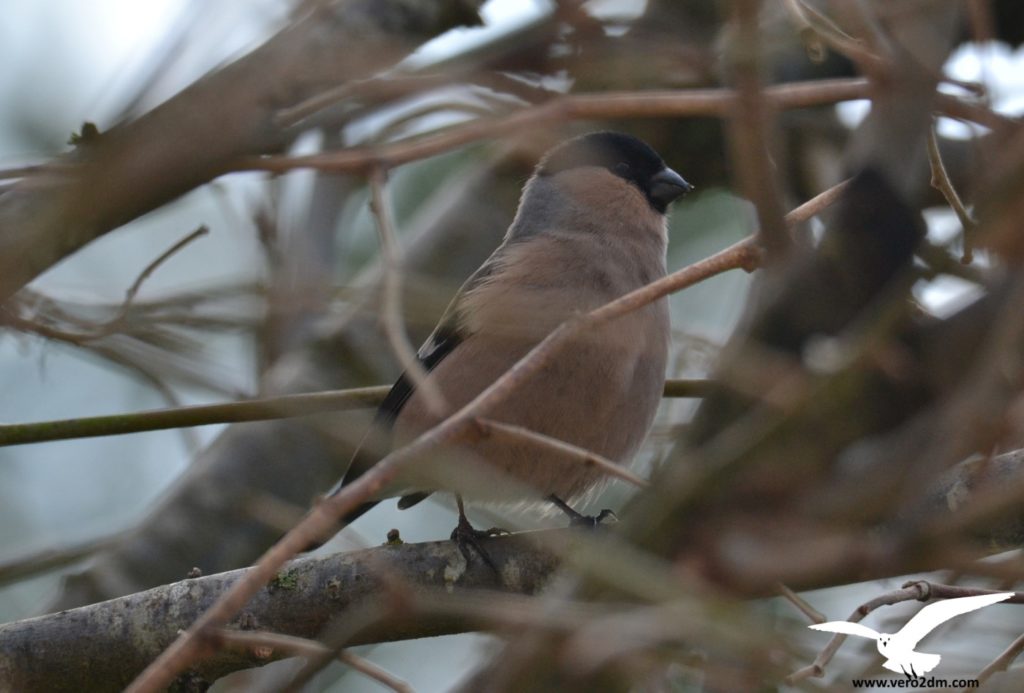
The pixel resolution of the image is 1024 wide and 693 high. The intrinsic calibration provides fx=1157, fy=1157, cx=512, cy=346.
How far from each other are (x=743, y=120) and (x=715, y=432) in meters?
0.53

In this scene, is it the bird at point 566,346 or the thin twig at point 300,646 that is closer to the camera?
the thin twig at point 300,646

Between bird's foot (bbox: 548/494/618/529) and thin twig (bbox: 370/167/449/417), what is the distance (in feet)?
5.36

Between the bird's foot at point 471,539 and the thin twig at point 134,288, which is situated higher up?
the thin twig at point 134,288

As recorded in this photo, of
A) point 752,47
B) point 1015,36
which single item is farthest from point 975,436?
point 1015,36

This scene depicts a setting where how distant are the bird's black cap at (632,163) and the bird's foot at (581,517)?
145cm

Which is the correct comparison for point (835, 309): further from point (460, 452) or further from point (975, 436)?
point (460, 452)

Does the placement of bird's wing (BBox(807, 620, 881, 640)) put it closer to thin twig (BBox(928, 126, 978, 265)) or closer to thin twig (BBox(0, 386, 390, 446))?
thin twig (BBox(928, 126, 978, 265))

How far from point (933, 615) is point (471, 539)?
144 cm

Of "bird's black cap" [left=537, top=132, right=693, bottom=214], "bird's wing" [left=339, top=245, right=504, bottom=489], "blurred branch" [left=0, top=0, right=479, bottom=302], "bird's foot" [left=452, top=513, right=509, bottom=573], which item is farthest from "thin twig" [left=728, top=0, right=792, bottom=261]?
"bird's black cap" [left=537, top=132, right=693, bottom=214]


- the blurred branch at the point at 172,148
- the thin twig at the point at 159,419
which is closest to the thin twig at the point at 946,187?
the blurred branch at the point at 172,148

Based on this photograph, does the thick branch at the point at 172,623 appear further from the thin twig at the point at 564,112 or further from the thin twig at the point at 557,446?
the thin twig at the point at 564,112

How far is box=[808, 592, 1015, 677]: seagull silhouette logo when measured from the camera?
2.37m

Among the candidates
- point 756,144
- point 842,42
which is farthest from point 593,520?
point 756,144

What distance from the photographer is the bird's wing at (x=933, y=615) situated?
2486mm
